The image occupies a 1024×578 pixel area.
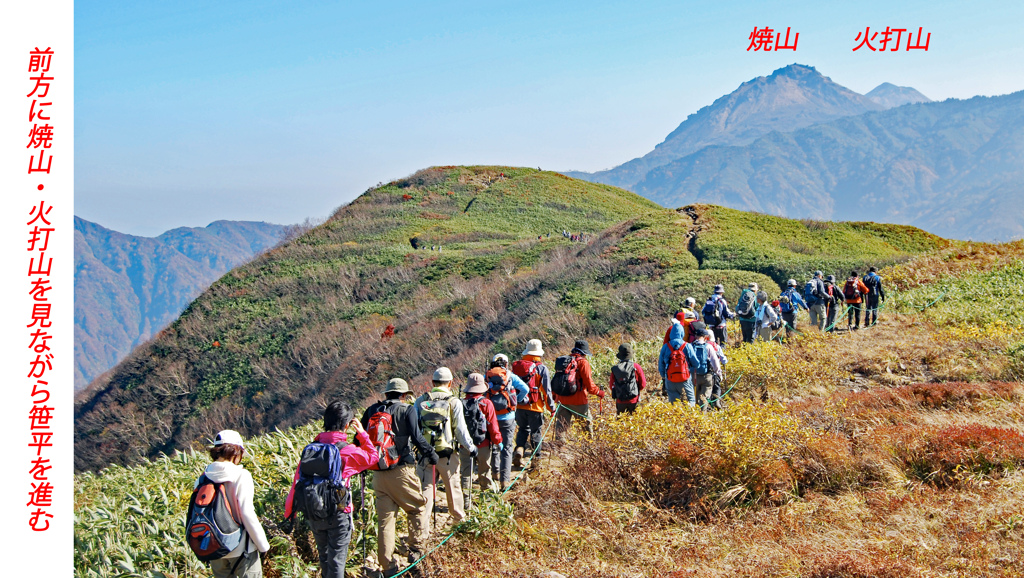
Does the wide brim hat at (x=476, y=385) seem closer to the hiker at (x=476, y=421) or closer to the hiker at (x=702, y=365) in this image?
the hiker at (x=476, y=421)

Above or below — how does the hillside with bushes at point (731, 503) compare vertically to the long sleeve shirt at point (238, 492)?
below

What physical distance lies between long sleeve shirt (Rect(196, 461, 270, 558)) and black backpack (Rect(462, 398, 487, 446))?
268cm

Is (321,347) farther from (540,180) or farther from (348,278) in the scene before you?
(540,180)

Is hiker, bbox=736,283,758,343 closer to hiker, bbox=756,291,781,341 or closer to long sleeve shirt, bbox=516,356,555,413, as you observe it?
hiker, bbox=756,291,781,341

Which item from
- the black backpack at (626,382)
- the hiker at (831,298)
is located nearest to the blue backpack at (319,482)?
the black backpack at (626,382)

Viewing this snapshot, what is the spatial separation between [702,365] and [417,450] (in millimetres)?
5001

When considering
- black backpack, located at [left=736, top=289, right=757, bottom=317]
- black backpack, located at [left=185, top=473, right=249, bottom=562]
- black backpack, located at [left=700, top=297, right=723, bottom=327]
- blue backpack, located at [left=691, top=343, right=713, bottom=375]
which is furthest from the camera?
black backpack, located at [left=736, top=289, right=757, bottom=317]

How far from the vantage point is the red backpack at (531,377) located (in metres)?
7.85

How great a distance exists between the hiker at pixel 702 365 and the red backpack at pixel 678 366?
0.27 meters

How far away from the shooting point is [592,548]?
228 inches

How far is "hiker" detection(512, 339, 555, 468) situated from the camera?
7.88m

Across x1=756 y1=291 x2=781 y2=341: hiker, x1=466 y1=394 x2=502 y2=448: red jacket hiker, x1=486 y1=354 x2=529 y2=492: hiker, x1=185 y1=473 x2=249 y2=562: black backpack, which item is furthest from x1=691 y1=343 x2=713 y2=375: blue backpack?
x1=185 y1=473 x2=249 y2=562: black backpack

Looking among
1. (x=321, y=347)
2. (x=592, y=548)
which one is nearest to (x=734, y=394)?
(x=592, y=548)

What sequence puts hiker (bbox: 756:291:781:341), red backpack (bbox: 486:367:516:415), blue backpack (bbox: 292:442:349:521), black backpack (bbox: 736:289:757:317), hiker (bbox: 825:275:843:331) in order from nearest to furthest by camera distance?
blue backpack (bbox: 292:442:349:521), red backpack (bbox: 486:367:516:415), black backpack (bbox: 736:289:757:317), hiker (bbox: 756:291:781:341), hiker (bbox: 825:275:843:331)
